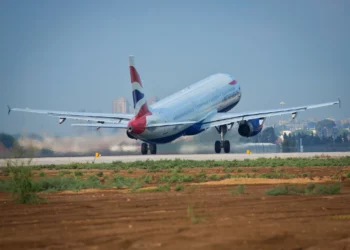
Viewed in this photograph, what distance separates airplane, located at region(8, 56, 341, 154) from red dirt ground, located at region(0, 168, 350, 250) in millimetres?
32628

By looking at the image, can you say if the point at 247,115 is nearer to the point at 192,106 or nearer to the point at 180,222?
the point at 192,106

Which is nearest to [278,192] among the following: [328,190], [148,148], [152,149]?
[328,190]

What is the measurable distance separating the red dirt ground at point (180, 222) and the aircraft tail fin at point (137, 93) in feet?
95.4

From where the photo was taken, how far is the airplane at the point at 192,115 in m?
59.1

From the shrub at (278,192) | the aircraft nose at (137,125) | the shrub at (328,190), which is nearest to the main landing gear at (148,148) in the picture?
the aircraft nose at (137,125)

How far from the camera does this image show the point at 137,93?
56.0 metres

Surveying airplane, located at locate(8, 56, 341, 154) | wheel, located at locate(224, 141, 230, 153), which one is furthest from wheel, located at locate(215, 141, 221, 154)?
wheel, located at locate(224, 141, 230, 153)

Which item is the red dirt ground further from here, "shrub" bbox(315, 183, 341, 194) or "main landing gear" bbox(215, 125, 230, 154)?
"main landing gear" bbox(215, 125, 230, 154)

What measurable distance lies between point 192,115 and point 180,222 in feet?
160

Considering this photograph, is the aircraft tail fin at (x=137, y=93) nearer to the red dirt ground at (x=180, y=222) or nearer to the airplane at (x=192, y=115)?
the airplane at (x=192, y=115)

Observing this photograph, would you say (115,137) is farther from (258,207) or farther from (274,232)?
(274,232)

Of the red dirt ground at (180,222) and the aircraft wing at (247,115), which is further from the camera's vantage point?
the aircraft wing at (247,115)

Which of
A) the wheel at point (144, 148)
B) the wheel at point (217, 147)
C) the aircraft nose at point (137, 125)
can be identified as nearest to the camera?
the aircraft nose at point (137, 125)

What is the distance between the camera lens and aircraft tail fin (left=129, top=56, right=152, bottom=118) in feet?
181
